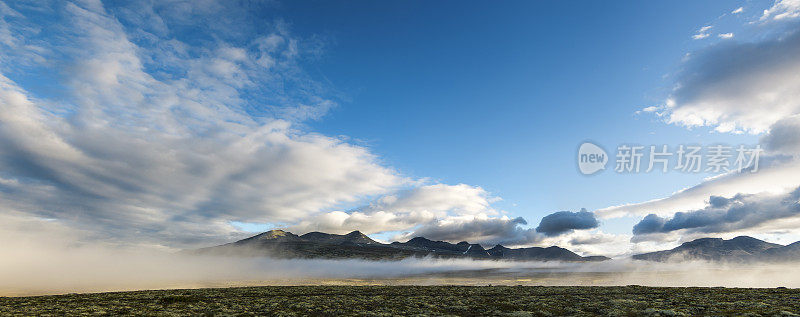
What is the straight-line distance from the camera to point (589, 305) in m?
35.6

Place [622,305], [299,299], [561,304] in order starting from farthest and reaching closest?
[299,299]
[561,304]
[622,305]

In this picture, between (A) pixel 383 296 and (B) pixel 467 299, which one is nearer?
(B) pixel 467 299

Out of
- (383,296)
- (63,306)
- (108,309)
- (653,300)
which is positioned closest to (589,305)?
(653,300)

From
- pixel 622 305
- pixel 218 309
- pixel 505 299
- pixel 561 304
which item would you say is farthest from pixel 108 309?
pixel 622 305

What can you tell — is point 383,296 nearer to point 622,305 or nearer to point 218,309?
point 218,309

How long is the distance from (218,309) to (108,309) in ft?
35.0

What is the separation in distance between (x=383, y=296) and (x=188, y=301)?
76.4 feet

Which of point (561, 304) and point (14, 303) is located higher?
point (14, 303)

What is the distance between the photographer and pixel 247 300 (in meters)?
42.5

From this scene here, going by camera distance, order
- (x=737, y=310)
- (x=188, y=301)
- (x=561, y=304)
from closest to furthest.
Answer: (x=737, y=310) < (x=561, y=304) < (x=188, y=301)

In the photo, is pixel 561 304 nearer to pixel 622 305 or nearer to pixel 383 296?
pixel 622 305

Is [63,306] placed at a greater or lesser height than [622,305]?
greater

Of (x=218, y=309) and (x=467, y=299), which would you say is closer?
(x=218, y=309)

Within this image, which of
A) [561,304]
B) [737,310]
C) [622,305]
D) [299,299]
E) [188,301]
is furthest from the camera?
[299,299]
